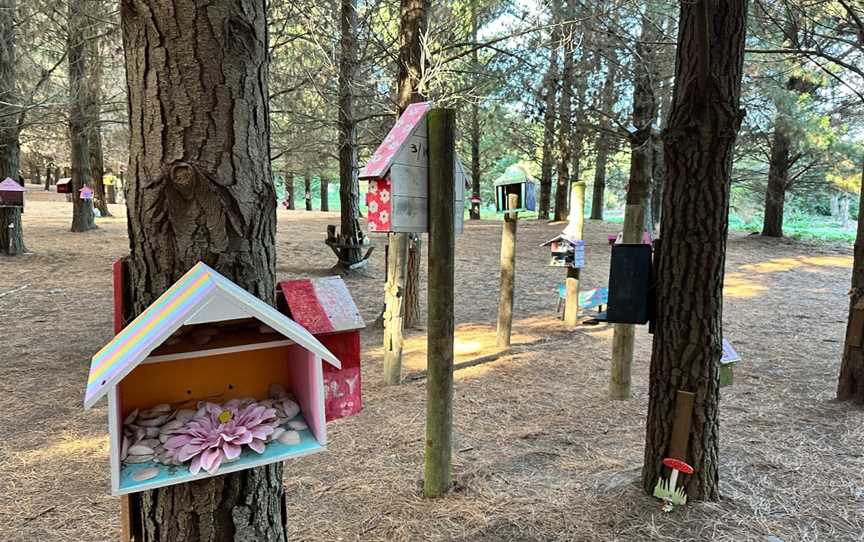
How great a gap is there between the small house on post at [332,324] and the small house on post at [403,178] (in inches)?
45.2

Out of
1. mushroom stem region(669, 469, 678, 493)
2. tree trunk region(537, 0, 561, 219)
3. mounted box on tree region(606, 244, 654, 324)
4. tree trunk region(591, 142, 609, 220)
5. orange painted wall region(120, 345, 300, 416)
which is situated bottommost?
mushroom stem region(669, 469, 678, 493)

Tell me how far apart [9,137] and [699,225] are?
1239 cm

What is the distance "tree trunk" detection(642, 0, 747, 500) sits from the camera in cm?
236

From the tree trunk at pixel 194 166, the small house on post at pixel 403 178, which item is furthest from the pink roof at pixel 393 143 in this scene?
the tree trunk at pixel 194 166

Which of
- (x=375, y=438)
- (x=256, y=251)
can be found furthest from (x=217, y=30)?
(x=375, y=438)

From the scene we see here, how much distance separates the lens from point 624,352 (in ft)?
13.9

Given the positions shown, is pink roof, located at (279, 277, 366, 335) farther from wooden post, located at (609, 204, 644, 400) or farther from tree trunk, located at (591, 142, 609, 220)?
tree trunk, located at (591, 142, 609, 220)

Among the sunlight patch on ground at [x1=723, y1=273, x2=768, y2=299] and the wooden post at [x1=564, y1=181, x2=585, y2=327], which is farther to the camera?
the sunlight patch on ground at [x1=723, y1=273, x2=768, y2=299]

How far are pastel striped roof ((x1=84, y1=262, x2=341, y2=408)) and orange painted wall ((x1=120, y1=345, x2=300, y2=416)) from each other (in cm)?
17

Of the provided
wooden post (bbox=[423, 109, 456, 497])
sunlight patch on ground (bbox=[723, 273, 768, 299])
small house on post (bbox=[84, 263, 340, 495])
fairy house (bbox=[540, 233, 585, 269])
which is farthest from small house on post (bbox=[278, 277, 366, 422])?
sunlight patch on ground (bbox=[723, 273, 768, 299])

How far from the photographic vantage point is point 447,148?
111 inches

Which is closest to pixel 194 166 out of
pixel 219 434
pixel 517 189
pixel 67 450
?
pixel 219 434

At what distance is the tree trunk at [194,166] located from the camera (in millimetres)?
1357

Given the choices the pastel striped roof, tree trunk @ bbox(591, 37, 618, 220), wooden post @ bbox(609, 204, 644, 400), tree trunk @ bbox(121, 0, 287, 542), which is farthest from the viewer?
tree trunk @ bbox(591, 37, 618, 220)
